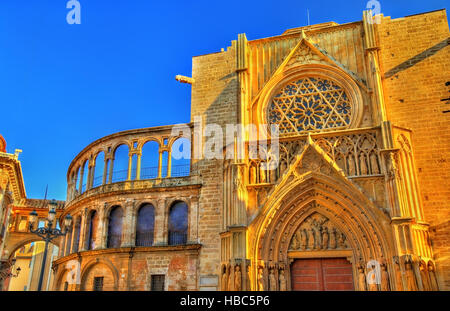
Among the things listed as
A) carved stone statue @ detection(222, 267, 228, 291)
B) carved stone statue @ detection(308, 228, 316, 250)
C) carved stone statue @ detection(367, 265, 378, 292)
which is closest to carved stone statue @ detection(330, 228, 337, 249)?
carved stone statue @ detection(308, 228, 316, 250)

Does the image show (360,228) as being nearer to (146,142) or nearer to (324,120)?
(324,120)

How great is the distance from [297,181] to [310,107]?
403 cm

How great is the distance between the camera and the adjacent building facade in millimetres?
16469

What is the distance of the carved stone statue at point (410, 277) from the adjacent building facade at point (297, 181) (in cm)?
3

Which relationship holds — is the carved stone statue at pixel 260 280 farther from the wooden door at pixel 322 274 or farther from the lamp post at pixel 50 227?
the lamp post at pixel 50 227

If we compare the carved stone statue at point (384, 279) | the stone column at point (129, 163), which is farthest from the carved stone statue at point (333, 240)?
the stone column at point (129, 163)

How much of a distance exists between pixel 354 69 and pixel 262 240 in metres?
8.78

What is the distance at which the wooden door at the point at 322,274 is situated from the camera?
663 inches

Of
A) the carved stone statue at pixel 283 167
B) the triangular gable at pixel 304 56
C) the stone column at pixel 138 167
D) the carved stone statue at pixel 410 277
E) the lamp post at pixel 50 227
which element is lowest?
the carved stone statue at pixel 410 277

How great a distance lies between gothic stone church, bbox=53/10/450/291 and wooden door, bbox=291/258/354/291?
0.04 metres

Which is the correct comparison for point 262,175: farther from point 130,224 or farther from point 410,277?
point 410,277
